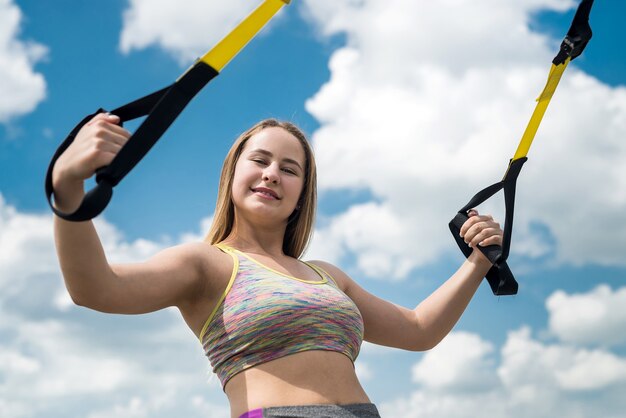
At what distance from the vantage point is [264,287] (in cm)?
398

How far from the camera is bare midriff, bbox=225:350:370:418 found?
12.1 ft

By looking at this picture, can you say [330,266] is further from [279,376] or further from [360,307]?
[279,376]

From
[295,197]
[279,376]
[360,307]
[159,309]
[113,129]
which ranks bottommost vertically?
[279,376]

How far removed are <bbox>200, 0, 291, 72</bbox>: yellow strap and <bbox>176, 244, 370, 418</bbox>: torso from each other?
4.13 ft

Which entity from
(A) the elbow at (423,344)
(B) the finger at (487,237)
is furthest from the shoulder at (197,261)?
(B) the finger at (487,237)

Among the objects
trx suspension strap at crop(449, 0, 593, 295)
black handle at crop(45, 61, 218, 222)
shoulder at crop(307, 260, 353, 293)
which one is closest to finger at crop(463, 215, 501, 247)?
trx suspension strap at crop(449, 0, 593, 295)

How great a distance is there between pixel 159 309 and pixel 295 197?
129cm

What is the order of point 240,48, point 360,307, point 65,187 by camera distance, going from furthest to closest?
point 360,307
point 240,48
point 65,187

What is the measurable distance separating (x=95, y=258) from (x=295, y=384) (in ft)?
3.93

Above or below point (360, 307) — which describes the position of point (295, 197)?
above

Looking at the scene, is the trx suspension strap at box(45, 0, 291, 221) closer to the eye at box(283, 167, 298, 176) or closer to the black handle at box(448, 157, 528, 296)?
the eye at box(283, 167, 298, 176)

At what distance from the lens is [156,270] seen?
12.1 feet

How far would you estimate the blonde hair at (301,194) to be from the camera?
482 cm

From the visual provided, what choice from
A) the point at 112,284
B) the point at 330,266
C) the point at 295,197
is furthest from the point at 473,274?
the point at 112,284
